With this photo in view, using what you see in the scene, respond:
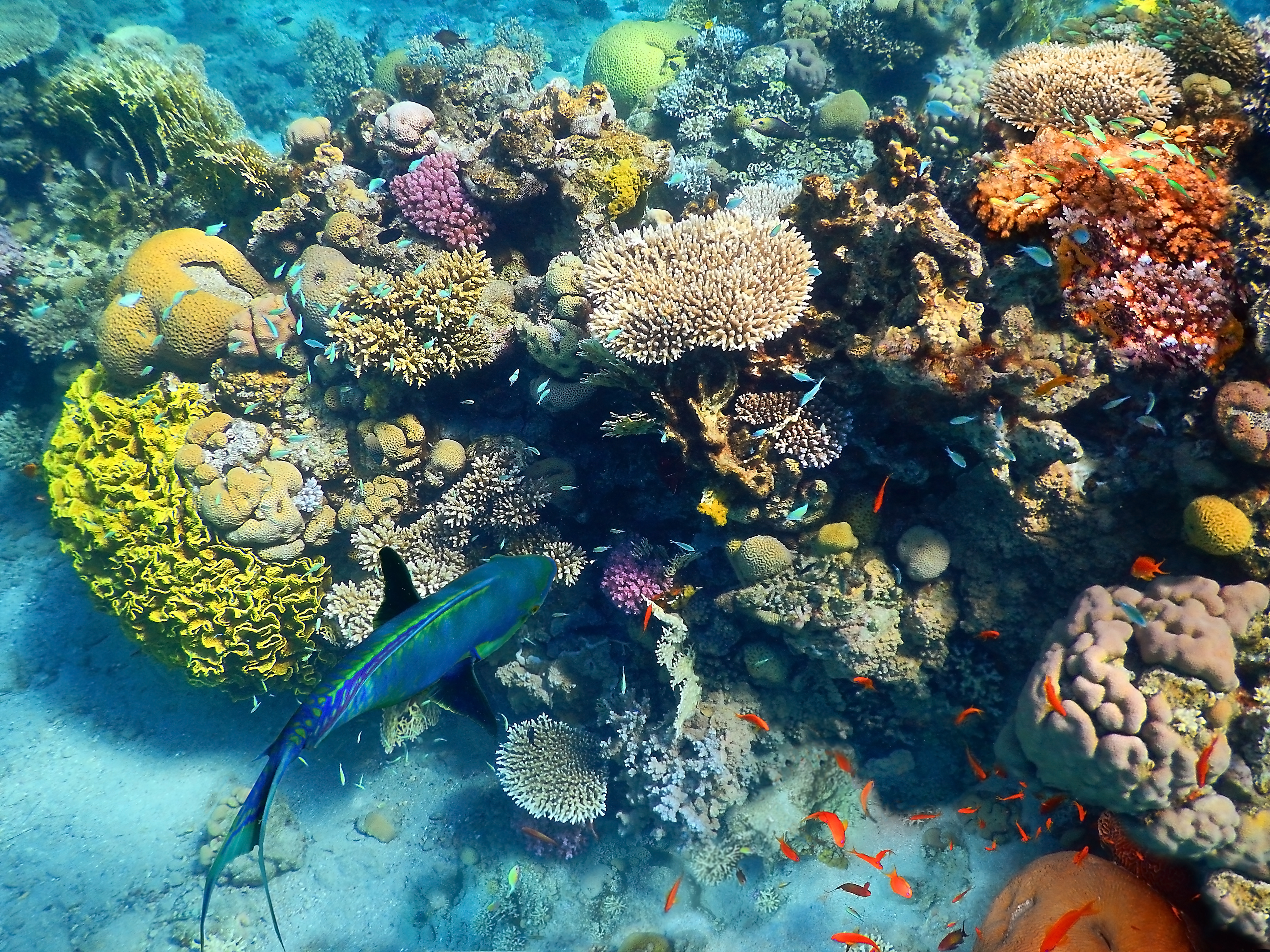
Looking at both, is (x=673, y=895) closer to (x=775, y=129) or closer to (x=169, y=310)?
(x=169, y=310)

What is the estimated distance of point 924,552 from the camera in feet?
15.9

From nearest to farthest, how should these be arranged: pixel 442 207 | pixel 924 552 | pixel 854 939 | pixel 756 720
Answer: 1. pixel 924 552
2. pixel 854 939
3. pixel 756 720
4. pixel 442 207

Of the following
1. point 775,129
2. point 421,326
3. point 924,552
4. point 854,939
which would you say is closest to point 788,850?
point 854,939

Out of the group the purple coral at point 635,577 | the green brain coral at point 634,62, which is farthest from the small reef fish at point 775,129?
the purple coral at point 635,577

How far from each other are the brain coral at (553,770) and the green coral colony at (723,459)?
45 mm

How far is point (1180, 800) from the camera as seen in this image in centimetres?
387

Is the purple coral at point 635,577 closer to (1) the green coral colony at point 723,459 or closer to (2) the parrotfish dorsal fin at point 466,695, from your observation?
(1) the green coral colony at point 723,459

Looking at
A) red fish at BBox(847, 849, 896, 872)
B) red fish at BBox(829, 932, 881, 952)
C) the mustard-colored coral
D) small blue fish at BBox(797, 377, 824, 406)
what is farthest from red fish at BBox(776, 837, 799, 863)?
the mustard-colored coral

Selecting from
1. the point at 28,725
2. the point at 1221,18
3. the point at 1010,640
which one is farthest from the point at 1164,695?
the point at 28,725

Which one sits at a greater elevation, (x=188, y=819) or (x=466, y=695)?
(x=466, y=695)

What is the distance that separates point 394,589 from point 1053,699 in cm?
408

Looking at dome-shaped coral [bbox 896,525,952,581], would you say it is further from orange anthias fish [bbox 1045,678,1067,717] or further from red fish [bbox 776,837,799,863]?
red fish [bbox 776,837,799,863]

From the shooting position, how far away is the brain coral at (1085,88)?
14.5 ft

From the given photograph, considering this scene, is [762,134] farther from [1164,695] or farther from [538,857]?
[538,857]
